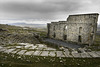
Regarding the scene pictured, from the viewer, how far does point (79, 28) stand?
1923 cm

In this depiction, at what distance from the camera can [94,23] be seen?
16.3 meters

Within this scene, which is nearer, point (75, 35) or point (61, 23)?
point (75, 35)

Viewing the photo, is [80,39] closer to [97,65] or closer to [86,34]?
[86,34]

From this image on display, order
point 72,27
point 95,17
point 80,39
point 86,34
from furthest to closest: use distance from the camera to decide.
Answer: point 72,27 → point 80,39 → point 86,34 → point 95,17

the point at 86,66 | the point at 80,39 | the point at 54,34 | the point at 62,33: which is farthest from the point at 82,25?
the point at 86,66

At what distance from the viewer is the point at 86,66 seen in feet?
20.2

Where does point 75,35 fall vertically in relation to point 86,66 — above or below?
above

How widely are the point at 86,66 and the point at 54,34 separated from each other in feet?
73.9

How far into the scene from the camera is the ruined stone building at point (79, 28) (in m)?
16.6

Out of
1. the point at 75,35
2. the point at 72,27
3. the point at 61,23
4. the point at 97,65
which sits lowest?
the point at 97,65

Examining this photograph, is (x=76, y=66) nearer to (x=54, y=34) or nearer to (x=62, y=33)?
(x=62, y=33)

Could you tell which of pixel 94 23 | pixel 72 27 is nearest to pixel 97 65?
pixel 94 23

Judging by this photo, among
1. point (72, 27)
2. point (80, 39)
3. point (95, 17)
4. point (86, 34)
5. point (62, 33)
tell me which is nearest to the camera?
point (95, 17)

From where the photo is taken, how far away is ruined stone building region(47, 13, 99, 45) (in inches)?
654
